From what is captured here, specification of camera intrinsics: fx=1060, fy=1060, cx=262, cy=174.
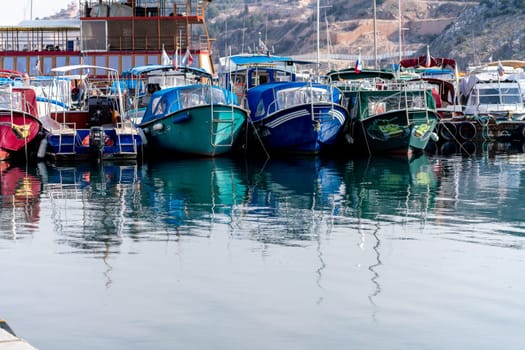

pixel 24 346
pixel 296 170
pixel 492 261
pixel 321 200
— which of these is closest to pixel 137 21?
pixel 296 170

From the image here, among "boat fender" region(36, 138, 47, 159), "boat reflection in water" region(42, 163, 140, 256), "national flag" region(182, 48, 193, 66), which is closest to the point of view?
"boat reflection in water" region(42, 163, 140, 256)

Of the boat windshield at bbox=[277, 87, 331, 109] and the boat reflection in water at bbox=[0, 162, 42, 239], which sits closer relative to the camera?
the boat reflection in water at bbox=[0, 162, 42, 239]

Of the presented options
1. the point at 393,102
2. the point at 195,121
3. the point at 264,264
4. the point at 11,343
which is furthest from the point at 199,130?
the point at 11,343

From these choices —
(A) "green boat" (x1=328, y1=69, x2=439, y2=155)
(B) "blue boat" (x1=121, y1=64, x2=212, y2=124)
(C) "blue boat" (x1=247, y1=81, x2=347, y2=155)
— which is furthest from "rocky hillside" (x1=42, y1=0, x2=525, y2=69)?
(C) "blue boat" (x1=247, y1=81, x2=347, y2=155)

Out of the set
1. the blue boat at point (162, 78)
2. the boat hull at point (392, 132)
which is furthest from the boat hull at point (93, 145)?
the boat hull at point (392, 132)

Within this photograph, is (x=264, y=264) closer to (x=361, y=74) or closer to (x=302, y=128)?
(x=302, y=128)

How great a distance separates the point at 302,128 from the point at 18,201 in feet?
47.3

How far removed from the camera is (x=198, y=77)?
46531 mm

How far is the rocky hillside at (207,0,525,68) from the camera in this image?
136575mm

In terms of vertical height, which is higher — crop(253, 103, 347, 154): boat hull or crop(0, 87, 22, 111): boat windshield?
crop(0, 87, 22, 111): boat windshield

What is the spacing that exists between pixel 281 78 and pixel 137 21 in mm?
13294

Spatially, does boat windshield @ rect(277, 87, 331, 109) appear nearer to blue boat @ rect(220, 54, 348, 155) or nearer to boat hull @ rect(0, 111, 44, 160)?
blue boat @ rect(220, 54, 348, 155)

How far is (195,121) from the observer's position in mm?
36406

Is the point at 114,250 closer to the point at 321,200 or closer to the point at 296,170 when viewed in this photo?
the point at 321,200
